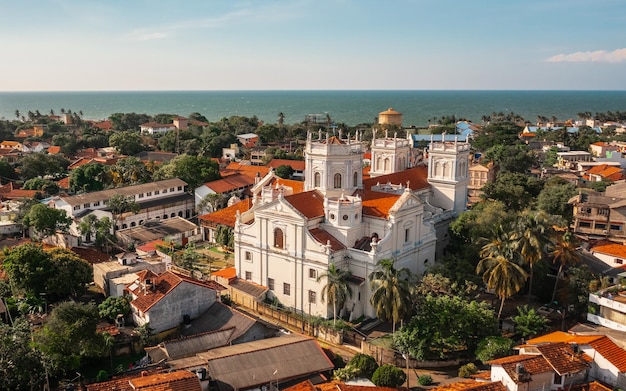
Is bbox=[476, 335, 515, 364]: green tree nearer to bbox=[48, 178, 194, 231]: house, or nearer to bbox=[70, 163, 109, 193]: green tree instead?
bbox=[48, 178, 194, 231]: house

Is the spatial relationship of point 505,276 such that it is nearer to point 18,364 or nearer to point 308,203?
point 308,203

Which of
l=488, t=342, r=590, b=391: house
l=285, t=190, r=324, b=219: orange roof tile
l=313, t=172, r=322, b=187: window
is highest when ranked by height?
l=313, t=172, r=322, b=187: window

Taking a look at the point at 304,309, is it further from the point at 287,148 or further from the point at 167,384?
the point at 287,148

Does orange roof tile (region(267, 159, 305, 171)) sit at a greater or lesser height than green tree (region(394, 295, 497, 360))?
greater

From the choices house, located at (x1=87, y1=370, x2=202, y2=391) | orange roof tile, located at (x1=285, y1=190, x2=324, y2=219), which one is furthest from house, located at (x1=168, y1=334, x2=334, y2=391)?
orange roof tile, located at (x1=285, y1=190, x2=324, y2=219)

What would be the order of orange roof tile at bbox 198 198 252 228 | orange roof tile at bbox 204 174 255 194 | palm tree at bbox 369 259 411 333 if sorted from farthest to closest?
1. orange roof tile at bbox 204 174 255 194
2. orange roof tile at bbox 198 198 252 228
3. palm tree at bbox 369 259 411 333

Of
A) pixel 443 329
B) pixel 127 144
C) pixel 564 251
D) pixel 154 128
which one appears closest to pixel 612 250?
pixel 564 251
